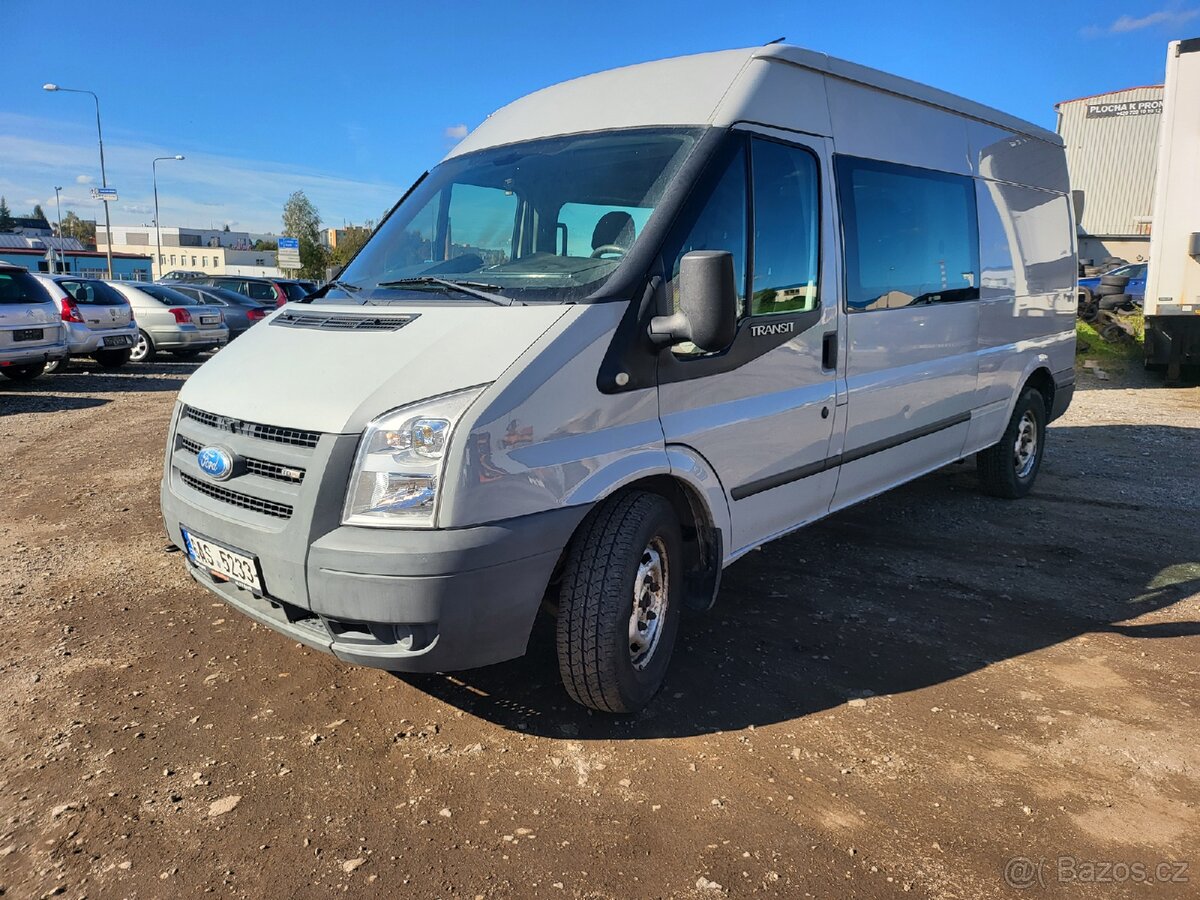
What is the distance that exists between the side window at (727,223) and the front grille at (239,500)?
5.38 feet

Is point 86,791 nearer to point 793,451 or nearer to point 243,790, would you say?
point 243,790

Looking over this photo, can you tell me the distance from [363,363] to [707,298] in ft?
3.94

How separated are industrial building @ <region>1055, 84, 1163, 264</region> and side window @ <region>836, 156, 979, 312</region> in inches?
1328

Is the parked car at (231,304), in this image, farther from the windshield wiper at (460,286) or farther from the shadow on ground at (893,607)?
the windshield wiper at (460,286)

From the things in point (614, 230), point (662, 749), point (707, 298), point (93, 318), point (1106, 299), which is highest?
point (614, 230)

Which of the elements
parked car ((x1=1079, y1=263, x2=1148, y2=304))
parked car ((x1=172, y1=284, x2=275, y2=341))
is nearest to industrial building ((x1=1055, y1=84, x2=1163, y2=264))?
parked car ((x1=1079, y1=263, x2=1148, y2=304))

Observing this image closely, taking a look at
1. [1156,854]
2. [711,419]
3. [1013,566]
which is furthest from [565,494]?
[1013,566]

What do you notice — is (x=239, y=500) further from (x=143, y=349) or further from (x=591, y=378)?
(x=143, y=349)

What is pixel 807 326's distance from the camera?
3.89 metres

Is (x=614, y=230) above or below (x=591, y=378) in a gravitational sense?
above

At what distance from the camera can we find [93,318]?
43.0 ft

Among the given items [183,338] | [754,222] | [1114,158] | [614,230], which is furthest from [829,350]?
[1114,158]

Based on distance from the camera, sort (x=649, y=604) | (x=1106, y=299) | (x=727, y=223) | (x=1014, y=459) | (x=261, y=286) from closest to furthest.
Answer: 1. (x=649, y=604)
2. (x=727, y=223)
3. (x=1014, y=459)
4. (x=1106, y=299)
5. (x=261, y=286)

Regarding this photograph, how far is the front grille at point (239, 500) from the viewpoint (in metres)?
2.87
